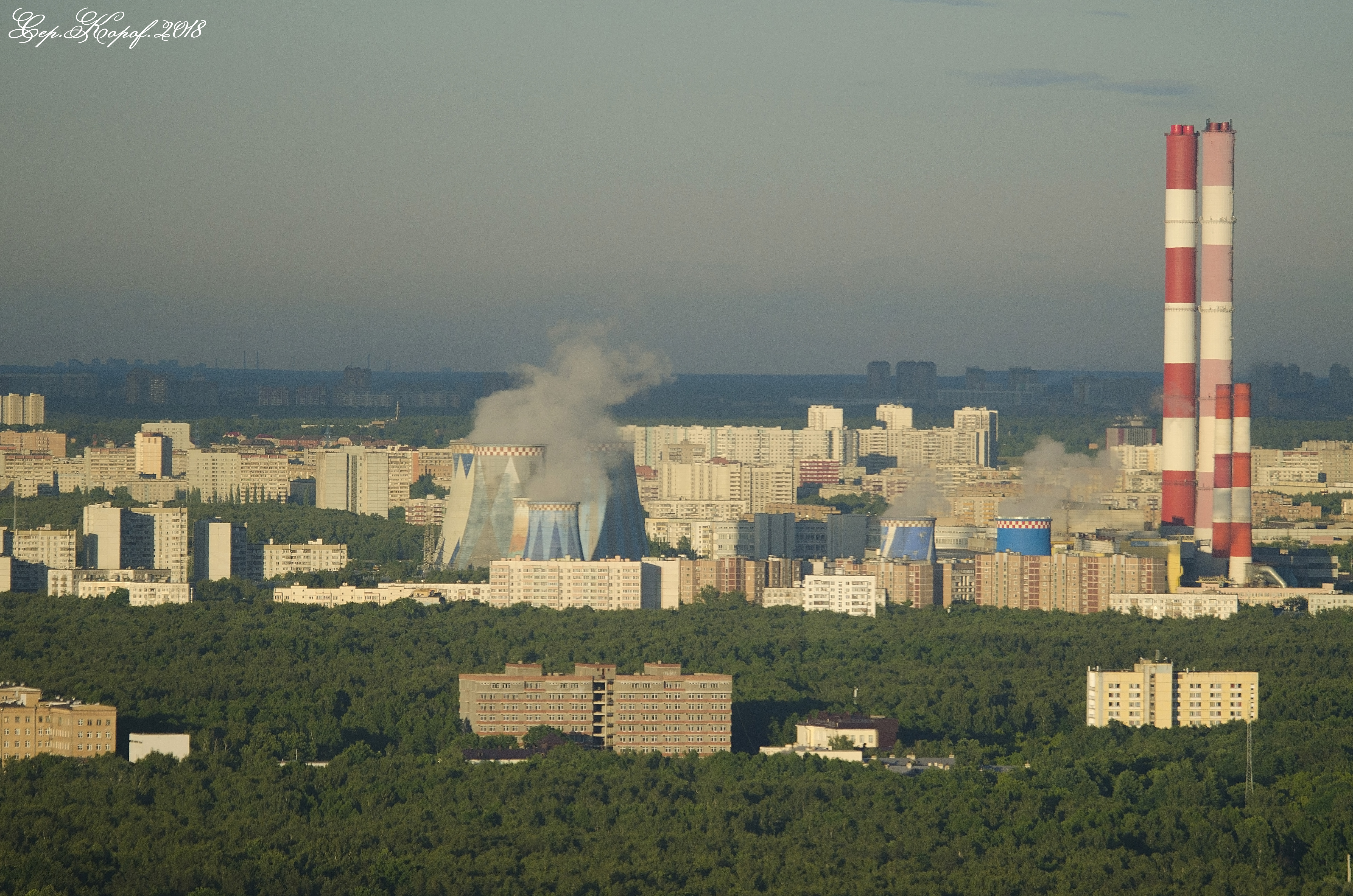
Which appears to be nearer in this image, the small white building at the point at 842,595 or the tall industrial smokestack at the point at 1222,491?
the small white building at the point at 842,595

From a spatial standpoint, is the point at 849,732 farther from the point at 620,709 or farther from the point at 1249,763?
the point at 1249,763

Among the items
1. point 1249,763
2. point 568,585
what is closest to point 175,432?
point 568,585

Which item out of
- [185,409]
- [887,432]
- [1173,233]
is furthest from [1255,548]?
[185,409]

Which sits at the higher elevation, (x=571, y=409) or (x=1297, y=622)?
(x=571, y=409)

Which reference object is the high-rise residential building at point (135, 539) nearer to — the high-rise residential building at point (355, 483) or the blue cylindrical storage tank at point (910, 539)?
the blue cylindrical storage tank at point (910, 539)

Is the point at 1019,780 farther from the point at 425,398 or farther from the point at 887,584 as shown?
the point at 425,398

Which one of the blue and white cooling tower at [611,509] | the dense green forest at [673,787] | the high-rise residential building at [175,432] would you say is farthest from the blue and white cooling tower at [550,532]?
the high-rise residential building at [175,432]
